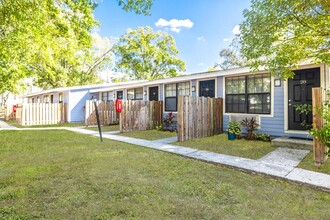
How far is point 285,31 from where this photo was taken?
472cm

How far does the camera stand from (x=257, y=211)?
231 cm

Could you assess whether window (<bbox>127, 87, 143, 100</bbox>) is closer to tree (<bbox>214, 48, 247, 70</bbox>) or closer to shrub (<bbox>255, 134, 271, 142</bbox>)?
shrub (<bbox>255, 134, 271, 142</bbox>)

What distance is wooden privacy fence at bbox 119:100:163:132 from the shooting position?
9219mm

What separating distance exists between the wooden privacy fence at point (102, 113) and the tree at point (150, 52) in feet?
45.8

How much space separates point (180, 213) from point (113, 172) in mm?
1779

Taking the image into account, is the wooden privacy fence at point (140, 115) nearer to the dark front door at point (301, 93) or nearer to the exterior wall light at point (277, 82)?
the exterior wall light at point (277, 82)

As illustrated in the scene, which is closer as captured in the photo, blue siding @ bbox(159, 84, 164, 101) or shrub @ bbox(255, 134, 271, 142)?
shrub @ bbox(255, 134, 271, 142)

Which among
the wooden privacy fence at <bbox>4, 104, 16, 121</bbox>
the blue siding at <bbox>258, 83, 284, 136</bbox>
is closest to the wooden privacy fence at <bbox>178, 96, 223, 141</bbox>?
the blue siding at <bbox>258, 83, 284, 136</bbox>

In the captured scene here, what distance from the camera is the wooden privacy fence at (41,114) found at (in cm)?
1263

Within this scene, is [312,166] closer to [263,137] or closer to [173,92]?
[263,137]

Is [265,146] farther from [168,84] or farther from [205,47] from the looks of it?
[205,47]

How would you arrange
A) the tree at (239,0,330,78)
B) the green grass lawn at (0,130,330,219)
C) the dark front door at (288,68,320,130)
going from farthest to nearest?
1. the dark front door at (288,68,320,130)
2. the tree at (239,0,330,78)
3. the green grass lawn at (0,130,330,219)

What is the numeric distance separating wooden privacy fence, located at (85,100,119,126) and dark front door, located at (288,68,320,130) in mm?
9888

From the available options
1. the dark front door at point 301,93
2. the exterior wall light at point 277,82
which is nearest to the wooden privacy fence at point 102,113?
the exterior wall light at point 277,82
